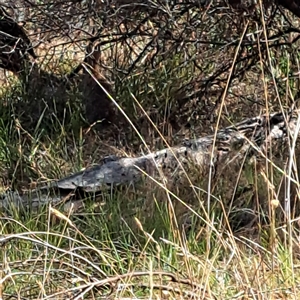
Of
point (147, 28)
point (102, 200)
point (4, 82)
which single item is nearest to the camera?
point (102, 200)

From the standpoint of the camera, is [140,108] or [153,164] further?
[140,108]

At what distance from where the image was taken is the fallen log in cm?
367

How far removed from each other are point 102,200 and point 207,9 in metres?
1.22

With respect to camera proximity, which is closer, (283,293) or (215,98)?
(283,293)

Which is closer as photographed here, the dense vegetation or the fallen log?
the dense vegetation

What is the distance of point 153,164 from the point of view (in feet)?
12.6

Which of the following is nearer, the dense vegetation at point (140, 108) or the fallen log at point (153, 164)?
the dense vegetation at point (140, 108)

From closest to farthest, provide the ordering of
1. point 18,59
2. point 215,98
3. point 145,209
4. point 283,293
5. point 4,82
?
point 283,293
point 145,209
point 215,98
point 18,59
point 4,82

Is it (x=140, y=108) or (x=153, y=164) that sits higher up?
(x=140, y=108)

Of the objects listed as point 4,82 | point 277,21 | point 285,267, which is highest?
point 277,21

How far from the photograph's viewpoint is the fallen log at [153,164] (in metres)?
3.67

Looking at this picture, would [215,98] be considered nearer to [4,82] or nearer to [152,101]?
[152,101]

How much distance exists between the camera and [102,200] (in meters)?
3.64

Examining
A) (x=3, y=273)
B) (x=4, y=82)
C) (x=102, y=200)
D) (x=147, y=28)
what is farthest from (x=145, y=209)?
(x=4, y=82)
